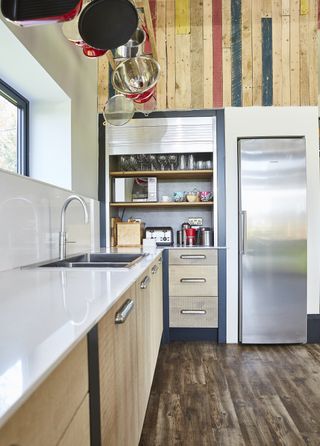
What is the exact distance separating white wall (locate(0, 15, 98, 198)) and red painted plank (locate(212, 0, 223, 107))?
1.16 m

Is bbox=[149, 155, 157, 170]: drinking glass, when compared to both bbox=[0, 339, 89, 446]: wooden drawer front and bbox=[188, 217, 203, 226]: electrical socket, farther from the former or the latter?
bbox=[0, 339, 89, 446]: wooden drawer front

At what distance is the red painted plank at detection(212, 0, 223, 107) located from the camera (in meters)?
3.22

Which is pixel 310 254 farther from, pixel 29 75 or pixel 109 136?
pixel 29 75

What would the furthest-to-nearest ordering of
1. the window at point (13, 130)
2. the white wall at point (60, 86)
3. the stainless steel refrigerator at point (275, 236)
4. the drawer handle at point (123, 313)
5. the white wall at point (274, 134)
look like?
the white wall at point (274, 134), the stainless steel refrigerator at point (275, 236), the window at point (13, 130), the white wall at point (60, 86), the drawer handle at point (123, 313)

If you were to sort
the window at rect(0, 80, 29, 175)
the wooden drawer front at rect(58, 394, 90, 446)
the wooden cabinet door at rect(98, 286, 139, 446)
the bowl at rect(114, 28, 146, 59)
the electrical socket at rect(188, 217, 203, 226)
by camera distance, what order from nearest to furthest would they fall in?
the wooden drawer front at rect(58, 394, 90, 446) → the wooden cabinet door at rect(98, 286, 139, 446) → the window at rect(0, 80, 29, 175) → the bowl at rect(114, 28, 146, 59) → the electrical socket at rect(188, 217, 203, 226)

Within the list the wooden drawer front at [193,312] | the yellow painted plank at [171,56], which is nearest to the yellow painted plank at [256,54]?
the yellow painted plank at [171,56]

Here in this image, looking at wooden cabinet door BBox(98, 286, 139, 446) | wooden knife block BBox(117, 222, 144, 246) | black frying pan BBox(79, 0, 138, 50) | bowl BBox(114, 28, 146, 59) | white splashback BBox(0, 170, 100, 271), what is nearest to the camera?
wooden cabinet door BBox(98, 286, 139, 446)

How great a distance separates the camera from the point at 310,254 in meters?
3.02

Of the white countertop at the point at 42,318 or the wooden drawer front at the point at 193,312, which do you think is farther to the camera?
the wooden drawer front at the point at 193,312

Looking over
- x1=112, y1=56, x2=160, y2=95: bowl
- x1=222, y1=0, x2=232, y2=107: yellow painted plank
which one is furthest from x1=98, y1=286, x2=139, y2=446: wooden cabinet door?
x1=222, y1=0, x2=232, y2=107: yellow painted plank

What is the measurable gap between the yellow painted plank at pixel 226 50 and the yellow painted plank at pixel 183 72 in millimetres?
339

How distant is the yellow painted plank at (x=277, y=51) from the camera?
317cm

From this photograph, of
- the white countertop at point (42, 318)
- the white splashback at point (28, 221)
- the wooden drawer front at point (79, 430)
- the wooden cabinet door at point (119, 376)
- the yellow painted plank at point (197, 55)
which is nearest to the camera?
the white countertop at point (42, 318)

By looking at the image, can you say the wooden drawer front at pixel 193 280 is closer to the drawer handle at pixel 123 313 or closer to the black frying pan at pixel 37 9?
the drawer handle at pixel 123 313
